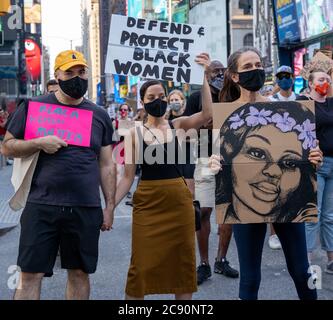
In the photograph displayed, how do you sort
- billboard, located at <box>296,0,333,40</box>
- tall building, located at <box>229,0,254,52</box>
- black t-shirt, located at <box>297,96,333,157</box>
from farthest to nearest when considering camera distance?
tall building, located at <box>229,0,254,52</box>
billboard, located at <box>296,0,333,40</box>
black t-shirt, located at <box>297,96,333,157</box>

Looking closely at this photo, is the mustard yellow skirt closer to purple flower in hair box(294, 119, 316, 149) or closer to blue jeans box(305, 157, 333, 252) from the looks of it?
purple flower in hair box(294, 119, 316, 149)

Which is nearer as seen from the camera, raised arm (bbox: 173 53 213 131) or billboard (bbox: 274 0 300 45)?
raised arm (bbox: 173 53 213 131)

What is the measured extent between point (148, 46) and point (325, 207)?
7.19 feet

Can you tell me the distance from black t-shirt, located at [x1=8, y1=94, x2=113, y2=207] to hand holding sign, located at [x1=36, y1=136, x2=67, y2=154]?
73mm

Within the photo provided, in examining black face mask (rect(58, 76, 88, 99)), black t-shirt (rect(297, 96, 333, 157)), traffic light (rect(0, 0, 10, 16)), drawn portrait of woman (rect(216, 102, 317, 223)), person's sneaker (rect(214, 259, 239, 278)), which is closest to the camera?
drawn portrait of woman (rect(216, 102, 317, 223))

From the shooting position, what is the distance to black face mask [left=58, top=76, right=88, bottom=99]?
4223 millimetres

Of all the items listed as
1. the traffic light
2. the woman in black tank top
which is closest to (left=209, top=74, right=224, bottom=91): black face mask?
the woman in black tank top

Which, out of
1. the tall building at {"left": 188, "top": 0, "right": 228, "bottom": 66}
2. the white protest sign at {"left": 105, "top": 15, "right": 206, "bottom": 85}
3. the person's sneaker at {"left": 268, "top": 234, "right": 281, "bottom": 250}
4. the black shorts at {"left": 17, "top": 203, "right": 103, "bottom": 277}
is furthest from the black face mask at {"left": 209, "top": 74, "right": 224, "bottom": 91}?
the tall building at {"left": 188, "top": 0, "right": 228, "bottom": 66}

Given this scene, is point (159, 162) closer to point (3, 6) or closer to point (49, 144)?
point (49, 144)

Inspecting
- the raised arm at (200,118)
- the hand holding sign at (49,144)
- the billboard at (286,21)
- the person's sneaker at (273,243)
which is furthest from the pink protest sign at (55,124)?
the billboard at (286,21)

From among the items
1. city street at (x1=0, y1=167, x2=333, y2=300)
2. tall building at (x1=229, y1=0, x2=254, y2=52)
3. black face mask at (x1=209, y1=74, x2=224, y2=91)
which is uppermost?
tall building at (x1=229, y1=0, x2=254, y2=52)

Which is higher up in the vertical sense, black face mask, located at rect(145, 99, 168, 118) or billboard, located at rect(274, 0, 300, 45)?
billboard, located at rect(274, 0, 300, 45)

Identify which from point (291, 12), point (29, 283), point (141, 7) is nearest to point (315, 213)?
point (29, 283)
